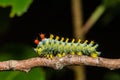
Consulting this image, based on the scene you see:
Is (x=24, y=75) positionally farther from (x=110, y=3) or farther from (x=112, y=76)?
(x=112, y=76)

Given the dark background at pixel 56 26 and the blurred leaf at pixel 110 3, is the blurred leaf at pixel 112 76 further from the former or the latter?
the blurred leaf at pixel 110 3

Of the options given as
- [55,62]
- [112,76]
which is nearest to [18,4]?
[55,62]

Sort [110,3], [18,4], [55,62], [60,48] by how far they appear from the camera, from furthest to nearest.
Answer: [110,3], [18,4], [60,48], [55,62]

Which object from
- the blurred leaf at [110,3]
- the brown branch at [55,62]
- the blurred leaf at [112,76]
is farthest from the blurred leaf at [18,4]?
the blurred leaf at [112,76]

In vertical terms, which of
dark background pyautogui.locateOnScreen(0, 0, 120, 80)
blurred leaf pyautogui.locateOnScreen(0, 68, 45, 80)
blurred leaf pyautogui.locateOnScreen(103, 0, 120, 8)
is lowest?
blurred leaf pyautogui.locateOnScreen(0, 68, 45, 80)

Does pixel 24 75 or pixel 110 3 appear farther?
pixel 110 3

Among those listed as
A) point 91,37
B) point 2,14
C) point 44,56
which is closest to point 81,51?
point 44,56

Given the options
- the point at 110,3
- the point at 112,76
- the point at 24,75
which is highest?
the point at 110,3

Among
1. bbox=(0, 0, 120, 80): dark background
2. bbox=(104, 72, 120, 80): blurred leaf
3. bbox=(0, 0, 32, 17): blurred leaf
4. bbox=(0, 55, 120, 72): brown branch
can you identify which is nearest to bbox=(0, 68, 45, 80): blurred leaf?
bbox=(0, 0, 32, 17): blurred leaf

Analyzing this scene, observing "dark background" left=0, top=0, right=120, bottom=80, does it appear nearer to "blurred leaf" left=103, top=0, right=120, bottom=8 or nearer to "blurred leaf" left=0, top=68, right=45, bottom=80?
"blurred leaf" left=103, top=0, right=120, bottom=8

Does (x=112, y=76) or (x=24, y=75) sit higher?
(x=24, y=75)
